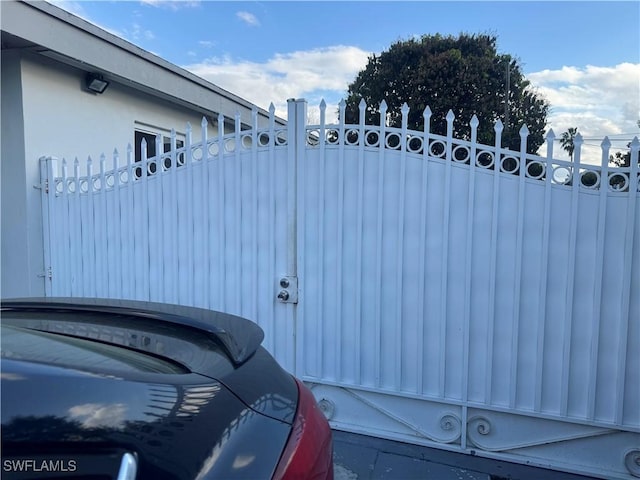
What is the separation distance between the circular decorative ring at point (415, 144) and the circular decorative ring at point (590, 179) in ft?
3.32

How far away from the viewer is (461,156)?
2.85 metres

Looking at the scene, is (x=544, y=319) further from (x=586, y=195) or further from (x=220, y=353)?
(x=220, y=353)

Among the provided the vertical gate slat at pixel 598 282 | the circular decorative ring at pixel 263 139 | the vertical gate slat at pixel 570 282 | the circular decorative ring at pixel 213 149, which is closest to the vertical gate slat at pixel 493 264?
the vertical gate slat at pixel 570 282

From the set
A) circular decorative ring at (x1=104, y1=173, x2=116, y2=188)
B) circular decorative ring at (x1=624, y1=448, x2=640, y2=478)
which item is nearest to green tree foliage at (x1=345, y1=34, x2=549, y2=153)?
circular decorative ring at (x1=104, y1=173, x2=116, y2=188)

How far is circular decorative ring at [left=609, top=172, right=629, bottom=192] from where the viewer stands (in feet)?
8.24

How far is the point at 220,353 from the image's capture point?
1376 mm

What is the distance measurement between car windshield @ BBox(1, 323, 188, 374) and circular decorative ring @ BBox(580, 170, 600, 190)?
2.56 meters

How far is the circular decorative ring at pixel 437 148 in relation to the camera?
2.85m

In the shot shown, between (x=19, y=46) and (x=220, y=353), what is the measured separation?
167 inches

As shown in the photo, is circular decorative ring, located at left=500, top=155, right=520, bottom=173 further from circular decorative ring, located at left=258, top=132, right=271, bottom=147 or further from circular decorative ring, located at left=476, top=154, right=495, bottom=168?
circular decorative ring, located at left=258, top=132, right=271, bottom=147

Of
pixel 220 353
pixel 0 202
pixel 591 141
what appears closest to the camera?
pixel 220 353

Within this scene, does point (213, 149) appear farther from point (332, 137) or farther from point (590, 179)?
point (590, 179)

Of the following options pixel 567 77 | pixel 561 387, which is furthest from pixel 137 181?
pixel 567 77

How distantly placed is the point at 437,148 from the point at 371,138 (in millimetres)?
474
